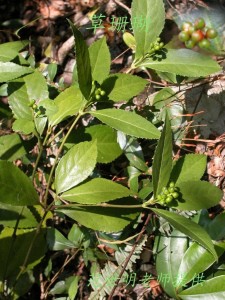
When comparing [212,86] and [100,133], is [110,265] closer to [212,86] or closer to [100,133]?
[100,133]

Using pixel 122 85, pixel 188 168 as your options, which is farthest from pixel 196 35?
pixel 188 168

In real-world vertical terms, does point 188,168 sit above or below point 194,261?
above

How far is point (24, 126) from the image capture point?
134 centimetres

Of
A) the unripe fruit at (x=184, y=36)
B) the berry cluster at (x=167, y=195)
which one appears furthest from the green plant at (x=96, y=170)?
the unripe fruit at (x=184, y=36)

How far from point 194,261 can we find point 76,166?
47 centimetres

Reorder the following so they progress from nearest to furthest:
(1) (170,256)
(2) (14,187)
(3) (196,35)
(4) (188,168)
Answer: (2) (14,187) < (4) (188,168) < (1) (170,256) < (3) (196,35)

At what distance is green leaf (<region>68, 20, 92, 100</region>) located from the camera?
1064 mm

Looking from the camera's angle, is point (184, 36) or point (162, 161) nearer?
point (162, 161)

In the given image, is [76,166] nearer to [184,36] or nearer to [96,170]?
[96,170]

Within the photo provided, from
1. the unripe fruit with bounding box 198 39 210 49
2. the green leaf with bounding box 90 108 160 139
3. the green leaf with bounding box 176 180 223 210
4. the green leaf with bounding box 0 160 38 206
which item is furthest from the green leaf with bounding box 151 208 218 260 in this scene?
the unripe fruit with bounding box 198 39 210 49

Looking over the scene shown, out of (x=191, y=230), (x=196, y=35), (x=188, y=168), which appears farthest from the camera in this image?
(x=196, y=35)

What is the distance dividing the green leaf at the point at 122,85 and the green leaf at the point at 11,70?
29 cm

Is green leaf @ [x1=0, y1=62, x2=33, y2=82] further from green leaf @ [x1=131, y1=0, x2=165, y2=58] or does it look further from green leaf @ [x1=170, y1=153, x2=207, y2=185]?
green leaf @ [x1=170, y1=153, x2=207, y2=185]

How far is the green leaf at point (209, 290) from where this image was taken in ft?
4.17
